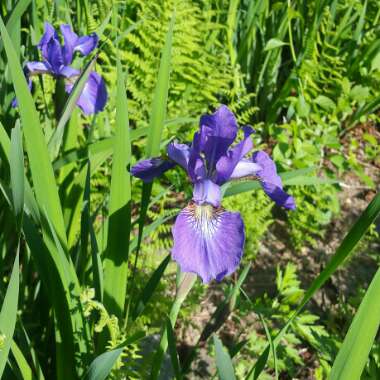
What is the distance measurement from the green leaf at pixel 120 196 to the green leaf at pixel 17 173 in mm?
208

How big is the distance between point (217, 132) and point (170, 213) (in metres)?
0.50

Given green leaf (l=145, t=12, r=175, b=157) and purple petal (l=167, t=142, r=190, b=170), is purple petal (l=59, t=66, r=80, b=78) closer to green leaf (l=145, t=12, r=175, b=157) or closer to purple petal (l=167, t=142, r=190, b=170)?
green leaf (l=145, t=12, r=175, b=157)

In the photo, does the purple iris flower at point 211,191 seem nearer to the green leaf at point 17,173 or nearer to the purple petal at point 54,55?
the green leaf at point 17,173

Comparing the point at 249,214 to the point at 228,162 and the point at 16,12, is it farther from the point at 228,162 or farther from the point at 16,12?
the point at 16,12

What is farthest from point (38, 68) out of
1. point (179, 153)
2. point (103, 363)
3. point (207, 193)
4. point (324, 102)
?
point (324, 102)

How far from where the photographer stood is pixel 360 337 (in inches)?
32.7

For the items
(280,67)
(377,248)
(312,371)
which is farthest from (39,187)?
(280,67)

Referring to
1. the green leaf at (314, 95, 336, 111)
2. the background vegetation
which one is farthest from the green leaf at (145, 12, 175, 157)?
the green leaf at (314, 95, 336, 111)

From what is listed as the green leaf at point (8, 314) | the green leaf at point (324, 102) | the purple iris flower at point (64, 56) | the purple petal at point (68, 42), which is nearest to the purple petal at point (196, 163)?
the green leaf at point (8, 314)

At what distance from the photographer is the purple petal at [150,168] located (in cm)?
105

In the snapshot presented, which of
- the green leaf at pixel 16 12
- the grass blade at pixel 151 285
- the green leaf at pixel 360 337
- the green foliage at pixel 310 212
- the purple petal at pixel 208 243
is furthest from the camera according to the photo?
the green foliage at pixel 310 212

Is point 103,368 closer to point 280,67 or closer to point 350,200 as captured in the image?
point 350,200

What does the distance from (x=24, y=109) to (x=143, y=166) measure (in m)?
0.27

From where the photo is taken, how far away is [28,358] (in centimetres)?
126
